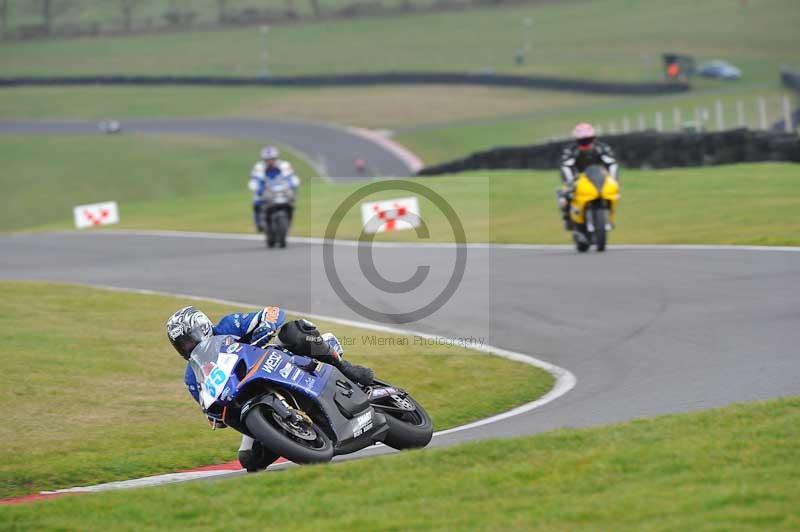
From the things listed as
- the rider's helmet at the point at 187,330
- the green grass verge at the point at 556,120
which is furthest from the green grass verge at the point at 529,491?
the green grass verge at the point at 556,120

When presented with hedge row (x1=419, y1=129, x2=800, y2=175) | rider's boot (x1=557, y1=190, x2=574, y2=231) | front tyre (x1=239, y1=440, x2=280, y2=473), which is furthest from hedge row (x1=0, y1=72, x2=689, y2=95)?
front tyre (x1=239, y1=440, x2=280, y2=473)

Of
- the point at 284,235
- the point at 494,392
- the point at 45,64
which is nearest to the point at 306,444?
the point at 494,392

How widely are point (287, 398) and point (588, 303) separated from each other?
6.80 m

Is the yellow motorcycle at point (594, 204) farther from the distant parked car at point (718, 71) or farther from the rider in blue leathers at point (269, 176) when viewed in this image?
the distant parked car at point (718, 71)

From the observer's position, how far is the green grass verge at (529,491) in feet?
18.8

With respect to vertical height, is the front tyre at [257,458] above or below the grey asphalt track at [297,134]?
below

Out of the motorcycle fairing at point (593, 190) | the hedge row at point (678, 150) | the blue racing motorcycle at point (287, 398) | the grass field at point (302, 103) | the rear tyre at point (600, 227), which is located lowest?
the blue racing motorcycle at point (287, 398)

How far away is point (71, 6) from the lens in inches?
4080

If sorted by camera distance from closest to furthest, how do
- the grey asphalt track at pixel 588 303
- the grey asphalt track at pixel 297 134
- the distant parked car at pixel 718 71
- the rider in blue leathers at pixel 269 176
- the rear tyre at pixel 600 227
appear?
the grey asphalt track at pixel 588 303, the rear tyre at pixel 600 227, the rider in blue leathers at pixel 269 176, the grey asphalt track at pixel 297 134, the distant parked car at pixel 718 71

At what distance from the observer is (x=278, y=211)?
2258cm

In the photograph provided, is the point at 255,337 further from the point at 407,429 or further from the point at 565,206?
the point at 565,206

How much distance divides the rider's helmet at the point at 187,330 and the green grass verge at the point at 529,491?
1.11 metres

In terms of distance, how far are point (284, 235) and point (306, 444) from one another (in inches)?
610

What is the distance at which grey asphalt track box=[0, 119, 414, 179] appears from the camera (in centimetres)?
4766
